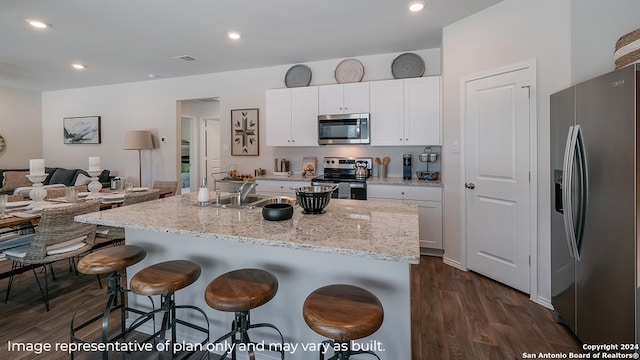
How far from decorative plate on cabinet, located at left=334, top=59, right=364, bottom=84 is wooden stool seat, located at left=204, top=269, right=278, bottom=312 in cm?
350

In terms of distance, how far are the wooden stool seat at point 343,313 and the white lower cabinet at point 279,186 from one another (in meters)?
A: 2.94

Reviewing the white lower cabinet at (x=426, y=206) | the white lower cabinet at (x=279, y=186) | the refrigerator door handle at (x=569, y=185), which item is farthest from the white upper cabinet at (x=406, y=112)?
the refrigerator door handle at (x=569, y=185)

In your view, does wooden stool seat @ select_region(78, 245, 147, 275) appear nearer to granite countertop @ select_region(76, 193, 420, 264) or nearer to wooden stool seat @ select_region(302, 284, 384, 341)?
granite countertop @ select_region(76, 193, 420, 264)

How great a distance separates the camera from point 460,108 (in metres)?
3.31

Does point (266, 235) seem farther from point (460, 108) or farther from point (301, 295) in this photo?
point (460, 108)

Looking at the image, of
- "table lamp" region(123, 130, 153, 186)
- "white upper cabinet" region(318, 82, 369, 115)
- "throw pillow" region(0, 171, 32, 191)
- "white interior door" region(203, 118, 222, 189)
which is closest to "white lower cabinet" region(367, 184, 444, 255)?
"white upper cabinet" region(318, 82, 369, 115)

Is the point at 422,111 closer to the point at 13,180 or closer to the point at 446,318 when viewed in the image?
the point at 446,318

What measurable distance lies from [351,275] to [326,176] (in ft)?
9.75

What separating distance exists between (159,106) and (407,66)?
453cm

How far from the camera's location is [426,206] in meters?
3.73

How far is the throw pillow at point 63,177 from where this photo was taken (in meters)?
6.19

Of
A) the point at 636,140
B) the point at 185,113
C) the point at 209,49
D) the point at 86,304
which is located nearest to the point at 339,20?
the point at 209,49

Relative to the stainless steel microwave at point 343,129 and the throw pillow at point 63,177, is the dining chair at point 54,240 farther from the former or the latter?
the throw pillow at point 63,177

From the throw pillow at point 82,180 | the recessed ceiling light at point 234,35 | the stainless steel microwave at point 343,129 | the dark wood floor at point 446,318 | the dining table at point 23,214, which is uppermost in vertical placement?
the recessed ceiling light at point 234,35
